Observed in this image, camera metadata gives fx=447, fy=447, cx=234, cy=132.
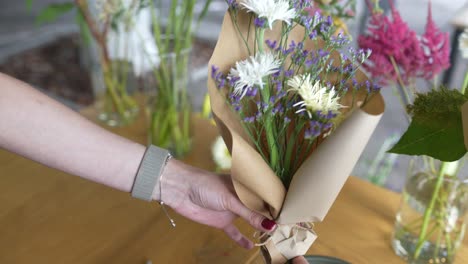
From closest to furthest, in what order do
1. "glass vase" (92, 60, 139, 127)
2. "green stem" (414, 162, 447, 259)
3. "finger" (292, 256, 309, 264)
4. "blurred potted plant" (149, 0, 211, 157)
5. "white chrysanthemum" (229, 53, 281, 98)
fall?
"white chrysanthemum" (229, 53, 281, 98), "finger" (292, 256, 309, 264), "green stem" (414, 162, 447, 259), "blurred potted plant" (149, 0, 211, 157), "glass vase" (92, 60, 139, 127)

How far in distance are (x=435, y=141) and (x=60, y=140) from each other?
0.52 m

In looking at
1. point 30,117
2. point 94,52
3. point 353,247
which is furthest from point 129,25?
point 353,247

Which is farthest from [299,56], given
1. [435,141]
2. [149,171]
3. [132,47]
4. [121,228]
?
[132,47]

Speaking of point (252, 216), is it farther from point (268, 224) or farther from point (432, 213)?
point (432, 213)

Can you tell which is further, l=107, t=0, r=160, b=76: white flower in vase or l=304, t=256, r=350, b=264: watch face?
l=107, t=0, r=160, b=76: white flower in vase

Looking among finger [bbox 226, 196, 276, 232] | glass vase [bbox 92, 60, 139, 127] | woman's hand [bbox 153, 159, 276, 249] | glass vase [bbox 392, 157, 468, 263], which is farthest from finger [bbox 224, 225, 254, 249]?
glass vase [bbox 92, 60, 139, 127]

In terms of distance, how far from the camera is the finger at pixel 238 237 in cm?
75

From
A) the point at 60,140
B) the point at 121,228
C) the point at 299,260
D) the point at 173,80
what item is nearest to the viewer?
the point at 299,260

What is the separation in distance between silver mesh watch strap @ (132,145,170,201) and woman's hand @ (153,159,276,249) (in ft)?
0.06

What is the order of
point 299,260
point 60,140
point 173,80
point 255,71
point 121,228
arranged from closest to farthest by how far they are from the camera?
point 255,71 → point 299,260 → point 60,140 → point 121,228 → point 173,80

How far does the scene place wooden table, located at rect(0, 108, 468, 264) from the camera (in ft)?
2.42

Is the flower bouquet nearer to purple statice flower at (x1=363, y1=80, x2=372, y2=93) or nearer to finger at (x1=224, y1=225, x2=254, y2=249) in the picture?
purple statice flower at (x1=363, y1=80, x2=372, y2=93)

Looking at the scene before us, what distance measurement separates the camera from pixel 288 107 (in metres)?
0.49

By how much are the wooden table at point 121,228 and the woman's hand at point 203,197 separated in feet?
0.17
